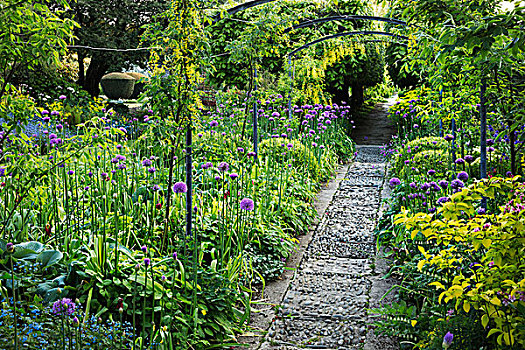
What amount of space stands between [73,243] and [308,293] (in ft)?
5.55

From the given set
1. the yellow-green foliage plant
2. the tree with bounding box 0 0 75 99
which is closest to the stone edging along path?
the yellow-green foliage plant

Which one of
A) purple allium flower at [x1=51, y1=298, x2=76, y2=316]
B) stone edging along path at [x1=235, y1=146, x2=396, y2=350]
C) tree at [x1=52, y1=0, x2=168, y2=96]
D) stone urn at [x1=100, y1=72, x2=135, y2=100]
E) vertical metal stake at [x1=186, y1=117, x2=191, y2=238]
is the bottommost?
stone edging along path at [x1=235, y1=146, x2=396, y2=350]

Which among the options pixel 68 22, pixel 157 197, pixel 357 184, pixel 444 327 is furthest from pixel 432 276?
pixel 357 184

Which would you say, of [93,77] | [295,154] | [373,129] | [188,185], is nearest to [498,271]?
[188,185]

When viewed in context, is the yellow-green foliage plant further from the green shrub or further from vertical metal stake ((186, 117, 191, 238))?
the green shrub

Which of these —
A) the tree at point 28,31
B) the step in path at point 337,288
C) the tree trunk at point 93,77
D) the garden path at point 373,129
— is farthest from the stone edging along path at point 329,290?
the tree trunk at point 93,77

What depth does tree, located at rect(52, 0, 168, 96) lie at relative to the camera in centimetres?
1306

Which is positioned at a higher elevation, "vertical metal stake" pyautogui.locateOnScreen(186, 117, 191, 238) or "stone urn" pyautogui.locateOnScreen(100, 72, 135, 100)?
"stone urn" pyautogui.locateOnScreen(100, 72, 135, 100)

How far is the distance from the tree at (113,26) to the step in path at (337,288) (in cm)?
930

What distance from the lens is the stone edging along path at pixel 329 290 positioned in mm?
3074

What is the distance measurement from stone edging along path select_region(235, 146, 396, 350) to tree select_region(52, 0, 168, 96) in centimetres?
926

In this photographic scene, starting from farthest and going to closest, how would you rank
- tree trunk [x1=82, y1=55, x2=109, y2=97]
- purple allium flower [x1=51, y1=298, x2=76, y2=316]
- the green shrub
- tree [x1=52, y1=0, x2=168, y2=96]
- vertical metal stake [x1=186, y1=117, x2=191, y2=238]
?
tree trunk [x1=82, y1=55, x2=109, y2=97]
tree [x1=52, y1=0, x2=168, y2=96]
the green shrub
vertical metal stake [x1=186, y1=117, x2=191, y2=238]
purple allium flower [x1=51, y1=298, x2=76, y2=316]

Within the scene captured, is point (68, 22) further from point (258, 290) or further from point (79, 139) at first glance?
point (258, 290)

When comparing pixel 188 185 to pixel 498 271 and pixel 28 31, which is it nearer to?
pixel 28 31
